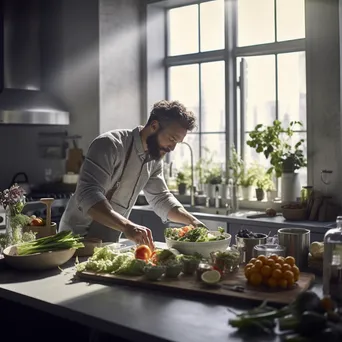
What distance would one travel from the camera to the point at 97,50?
5.73 m

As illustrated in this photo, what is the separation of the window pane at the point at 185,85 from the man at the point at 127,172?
7.53ft

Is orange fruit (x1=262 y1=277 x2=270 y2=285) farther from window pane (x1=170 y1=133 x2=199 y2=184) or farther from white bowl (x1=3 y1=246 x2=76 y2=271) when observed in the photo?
window pane (x1=170 y1=133 x2=199 y2=184)

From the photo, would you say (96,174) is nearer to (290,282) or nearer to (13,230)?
(13,230)

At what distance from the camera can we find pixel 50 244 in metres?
2.86

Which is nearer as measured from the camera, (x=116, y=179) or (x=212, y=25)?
(x=116, y=179)

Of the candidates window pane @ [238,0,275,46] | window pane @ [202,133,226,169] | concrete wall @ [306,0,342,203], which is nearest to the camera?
concrete wall @ [306,0,342,203]

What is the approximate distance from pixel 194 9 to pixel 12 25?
1.82m

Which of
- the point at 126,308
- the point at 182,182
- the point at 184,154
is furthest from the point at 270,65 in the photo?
the point at 126,308

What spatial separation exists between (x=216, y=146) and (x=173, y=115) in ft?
7.81

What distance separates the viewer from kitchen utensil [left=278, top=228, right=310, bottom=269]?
2.77 metres

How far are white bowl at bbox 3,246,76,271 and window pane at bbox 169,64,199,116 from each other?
3324mm

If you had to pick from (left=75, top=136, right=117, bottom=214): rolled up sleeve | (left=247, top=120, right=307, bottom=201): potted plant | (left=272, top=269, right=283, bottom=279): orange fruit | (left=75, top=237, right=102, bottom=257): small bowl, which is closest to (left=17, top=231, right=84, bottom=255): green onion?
(left=75, top=237, right=102, bottom=257): small bowl

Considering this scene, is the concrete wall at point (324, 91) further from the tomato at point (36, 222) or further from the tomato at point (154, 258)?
the tomato at point (36, 222)

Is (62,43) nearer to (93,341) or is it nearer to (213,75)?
(213,75)
